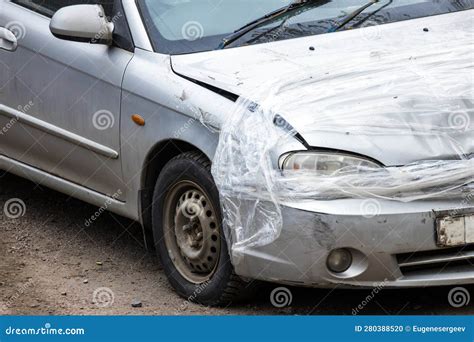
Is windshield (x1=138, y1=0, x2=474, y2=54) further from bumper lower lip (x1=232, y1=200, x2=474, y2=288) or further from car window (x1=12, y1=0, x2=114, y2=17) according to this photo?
bumper lower lip (x1=232, y1=200, x2=474, y2=288)

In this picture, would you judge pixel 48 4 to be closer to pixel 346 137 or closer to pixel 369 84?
pixel 369 84

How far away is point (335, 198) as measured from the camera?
17.7ft

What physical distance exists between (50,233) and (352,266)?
2.65m

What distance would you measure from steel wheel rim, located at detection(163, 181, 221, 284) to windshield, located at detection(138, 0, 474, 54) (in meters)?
0.74

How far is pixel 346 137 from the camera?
550 centimetres

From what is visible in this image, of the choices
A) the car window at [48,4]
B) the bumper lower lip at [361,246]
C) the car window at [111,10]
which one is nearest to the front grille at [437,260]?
the bumper lower lip at [361,246]

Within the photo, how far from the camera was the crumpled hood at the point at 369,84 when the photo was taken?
5.52 meters

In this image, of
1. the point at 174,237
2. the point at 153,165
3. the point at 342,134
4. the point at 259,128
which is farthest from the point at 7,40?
the point at 342,134

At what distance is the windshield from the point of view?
6445mm

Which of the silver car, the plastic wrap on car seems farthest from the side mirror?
the plastic wrap on car

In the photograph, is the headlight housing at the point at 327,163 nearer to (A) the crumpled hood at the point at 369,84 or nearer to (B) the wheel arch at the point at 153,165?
(A) the crumpled hood at the point at 369,84

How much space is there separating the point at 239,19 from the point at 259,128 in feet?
3.63

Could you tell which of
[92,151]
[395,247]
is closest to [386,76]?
[395,247]

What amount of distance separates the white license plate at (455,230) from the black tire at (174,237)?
3.24ft
